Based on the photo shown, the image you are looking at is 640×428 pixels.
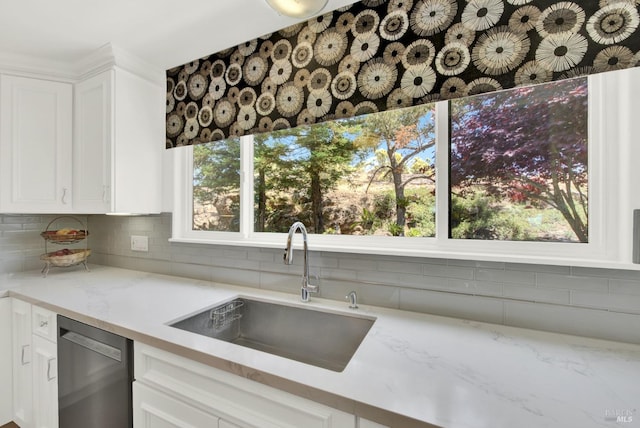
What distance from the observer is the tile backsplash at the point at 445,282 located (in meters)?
1.01

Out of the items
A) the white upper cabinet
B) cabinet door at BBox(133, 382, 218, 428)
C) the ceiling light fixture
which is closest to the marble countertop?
cabinet door at BBox(133, 382, 218, 428)

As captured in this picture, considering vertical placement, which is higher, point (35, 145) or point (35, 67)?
point (35, 67)

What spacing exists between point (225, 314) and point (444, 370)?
1039mm

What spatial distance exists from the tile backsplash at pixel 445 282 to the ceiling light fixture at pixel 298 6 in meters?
1.09

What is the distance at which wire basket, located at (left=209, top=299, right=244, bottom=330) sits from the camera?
1.38 metres

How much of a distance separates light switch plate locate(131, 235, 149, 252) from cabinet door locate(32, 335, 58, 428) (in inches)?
29.9

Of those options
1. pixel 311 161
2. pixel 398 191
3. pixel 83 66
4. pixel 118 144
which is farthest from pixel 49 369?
pixel 398 191

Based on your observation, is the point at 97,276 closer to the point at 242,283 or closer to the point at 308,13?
the point at 242,283

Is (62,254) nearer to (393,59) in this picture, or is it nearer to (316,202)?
(316,202)

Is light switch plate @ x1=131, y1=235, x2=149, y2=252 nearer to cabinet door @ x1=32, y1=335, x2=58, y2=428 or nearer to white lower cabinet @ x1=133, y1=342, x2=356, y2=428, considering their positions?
cabinet door @ x1=32, y1=335, x2=58, y2=428

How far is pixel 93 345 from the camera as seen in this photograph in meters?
1.22

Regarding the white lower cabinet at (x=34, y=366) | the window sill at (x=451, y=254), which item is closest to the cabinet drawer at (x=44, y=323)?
the white lower cabinet at (x=34, y=366)

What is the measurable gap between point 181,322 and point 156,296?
14.9 inches

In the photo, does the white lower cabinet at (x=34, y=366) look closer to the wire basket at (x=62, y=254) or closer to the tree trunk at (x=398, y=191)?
the wire basket at (x=62, y=254)
